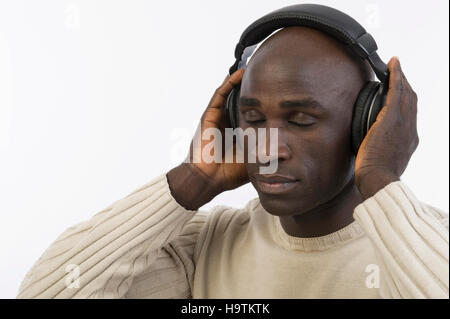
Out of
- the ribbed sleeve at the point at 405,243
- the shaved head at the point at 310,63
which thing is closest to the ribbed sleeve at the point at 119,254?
the shaved head at the point at 310,63

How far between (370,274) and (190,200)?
1.48 feet

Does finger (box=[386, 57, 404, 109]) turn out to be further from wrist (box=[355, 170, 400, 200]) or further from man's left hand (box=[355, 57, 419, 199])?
wrist (box=[355, 170, 400, 200])

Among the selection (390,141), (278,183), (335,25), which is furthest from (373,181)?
(335,25)

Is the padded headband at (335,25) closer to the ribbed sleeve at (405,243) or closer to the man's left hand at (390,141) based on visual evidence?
the man's left hand at (390,141)

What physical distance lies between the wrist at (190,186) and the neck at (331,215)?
0.23 metres

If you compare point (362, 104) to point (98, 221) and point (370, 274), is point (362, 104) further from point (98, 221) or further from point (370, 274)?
point (98, 221)

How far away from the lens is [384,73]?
139 centimetres

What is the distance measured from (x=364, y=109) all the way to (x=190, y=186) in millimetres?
455

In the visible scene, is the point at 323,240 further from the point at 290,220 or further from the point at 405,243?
the point at 405,243

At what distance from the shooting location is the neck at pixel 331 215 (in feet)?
4.89

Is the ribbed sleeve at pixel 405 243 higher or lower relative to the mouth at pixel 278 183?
lower

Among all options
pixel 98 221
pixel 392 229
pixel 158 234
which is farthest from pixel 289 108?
pixel 98 221

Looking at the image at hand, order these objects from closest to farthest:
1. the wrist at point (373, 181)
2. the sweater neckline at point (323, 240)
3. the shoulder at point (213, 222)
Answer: the wrist at point (373, 181), the sweater neckline at point (323, 240), the shoulder at point (213, 222)

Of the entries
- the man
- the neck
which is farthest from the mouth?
the neck
